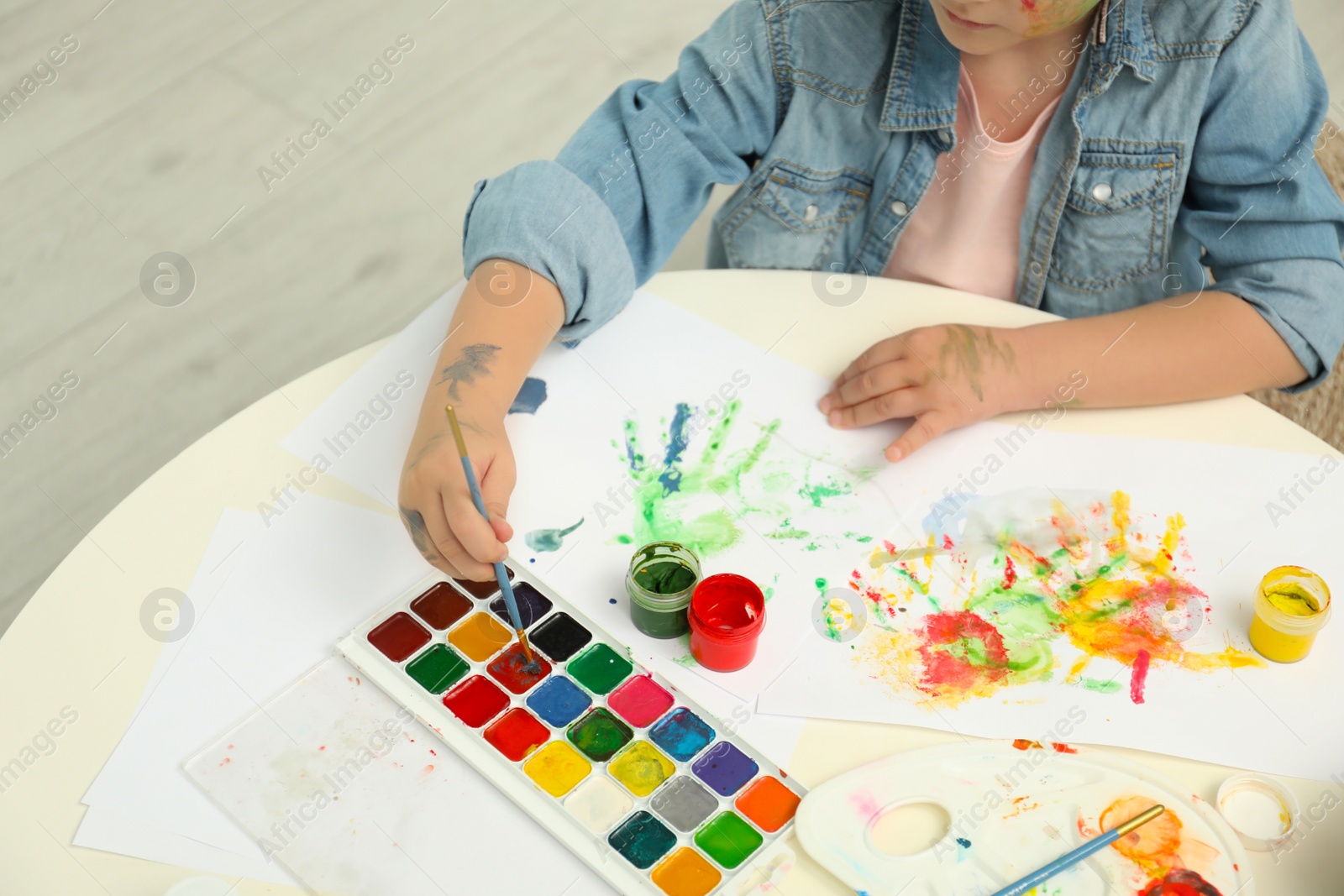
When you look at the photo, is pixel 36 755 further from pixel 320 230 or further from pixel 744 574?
pixel 320 230

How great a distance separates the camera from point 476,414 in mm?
1084

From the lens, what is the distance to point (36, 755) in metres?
0.91

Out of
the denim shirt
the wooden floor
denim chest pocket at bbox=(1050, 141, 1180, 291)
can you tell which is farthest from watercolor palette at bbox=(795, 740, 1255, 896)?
the wooden floor

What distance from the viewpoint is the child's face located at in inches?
41.3

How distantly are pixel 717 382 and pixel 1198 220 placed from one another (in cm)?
55

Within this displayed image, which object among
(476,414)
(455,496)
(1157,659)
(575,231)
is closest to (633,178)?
(575,231)

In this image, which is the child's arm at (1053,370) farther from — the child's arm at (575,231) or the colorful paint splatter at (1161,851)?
the colorful paint splatter at (1161,851)

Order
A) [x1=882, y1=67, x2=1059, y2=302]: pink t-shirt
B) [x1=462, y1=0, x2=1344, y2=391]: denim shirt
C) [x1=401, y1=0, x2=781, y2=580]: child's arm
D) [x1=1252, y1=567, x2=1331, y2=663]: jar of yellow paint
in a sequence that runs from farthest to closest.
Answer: [x1=882, y1=67, x2=1059, y2=302]: pink t-shirt
[x1=462, y1=0, x2=1344, y2=391]: denim shirt
[x1=401, y1=0, x2=781, y2=580]: child's arm
[x1=1252, y1=567, x2=1331, y2=663]: jar of yellow paint

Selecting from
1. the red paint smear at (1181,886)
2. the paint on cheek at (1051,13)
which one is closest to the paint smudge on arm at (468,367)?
the paint on cheek at (1051,13)

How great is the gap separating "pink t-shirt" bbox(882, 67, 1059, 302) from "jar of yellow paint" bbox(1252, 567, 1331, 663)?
0.51m

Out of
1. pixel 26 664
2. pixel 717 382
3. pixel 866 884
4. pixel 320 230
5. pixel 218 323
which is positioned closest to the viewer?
pixel 866 884

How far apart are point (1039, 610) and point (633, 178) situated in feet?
2.04

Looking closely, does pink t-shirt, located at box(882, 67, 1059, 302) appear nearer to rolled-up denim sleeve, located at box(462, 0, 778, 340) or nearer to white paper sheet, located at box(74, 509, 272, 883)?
rolled-up denim sleeve, located at box(462, 0, 778, 340)

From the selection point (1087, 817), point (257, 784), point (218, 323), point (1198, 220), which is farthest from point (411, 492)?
point (218, 323)
